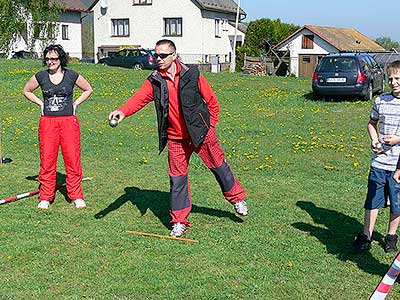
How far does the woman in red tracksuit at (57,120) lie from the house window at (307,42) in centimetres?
4947

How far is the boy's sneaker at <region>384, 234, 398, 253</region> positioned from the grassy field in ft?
0.20

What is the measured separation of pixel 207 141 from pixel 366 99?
14465 mm

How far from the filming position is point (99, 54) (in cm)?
5156

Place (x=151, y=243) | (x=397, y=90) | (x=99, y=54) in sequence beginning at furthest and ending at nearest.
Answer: (x=99, y=54) → (x=151, y=243) → (x=397, y=90)

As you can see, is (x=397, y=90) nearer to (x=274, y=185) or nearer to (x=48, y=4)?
(x=274, y=185)

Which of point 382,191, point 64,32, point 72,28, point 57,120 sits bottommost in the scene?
point 382,191

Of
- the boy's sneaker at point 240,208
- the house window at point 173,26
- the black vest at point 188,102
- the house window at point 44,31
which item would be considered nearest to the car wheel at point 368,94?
the boy's sneaker at point 240,208

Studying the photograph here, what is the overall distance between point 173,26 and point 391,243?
150 ft

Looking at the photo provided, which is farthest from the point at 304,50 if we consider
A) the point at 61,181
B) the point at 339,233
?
the point at 339,233

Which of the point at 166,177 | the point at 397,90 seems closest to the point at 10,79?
the point at 166,177

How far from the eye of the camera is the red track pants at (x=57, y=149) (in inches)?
284

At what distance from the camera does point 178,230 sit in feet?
20.4

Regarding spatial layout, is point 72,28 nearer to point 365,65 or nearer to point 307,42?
point 307,42

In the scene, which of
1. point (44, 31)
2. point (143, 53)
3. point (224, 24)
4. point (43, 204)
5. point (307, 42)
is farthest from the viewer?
point (307, 42)
